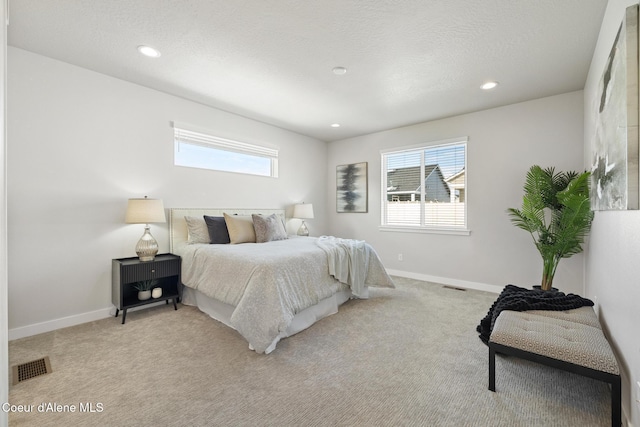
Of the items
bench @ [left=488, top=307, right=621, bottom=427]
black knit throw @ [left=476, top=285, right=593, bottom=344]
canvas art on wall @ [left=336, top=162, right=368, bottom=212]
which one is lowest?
bench @ [left=488, top=307, right=621, bottom=427]

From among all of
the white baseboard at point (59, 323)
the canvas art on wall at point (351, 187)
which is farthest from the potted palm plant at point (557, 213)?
the white baseboard at point (59, 323)

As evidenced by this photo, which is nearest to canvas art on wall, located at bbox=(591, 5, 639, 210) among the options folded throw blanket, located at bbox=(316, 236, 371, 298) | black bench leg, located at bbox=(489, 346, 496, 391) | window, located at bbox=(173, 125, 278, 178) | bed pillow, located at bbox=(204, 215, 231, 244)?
black bench leg, located at bbox=(489, 346, 496, 391)

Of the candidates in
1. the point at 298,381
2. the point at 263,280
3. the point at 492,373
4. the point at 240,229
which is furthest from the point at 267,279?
the point at 492,373

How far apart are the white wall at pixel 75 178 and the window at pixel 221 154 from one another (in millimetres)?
156

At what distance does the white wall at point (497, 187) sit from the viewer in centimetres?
341

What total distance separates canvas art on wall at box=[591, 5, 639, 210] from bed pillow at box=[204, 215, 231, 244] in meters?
3.46

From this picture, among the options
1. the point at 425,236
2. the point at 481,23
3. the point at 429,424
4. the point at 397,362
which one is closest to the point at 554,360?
the point at 429,424

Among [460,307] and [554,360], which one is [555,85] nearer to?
[460,307]

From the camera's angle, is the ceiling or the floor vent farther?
the ceiling

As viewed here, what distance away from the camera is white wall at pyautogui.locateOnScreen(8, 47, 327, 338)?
2.52 metres

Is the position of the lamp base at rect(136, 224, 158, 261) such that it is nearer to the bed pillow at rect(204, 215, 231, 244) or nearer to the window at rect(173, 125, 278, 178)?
the bed pillow at rect(204, 215, 231, 244)

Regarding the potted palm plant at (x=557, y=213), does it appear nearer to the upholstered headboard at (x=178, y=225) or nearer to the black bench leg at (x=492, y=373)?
the black bench leg at (x=492, y=373)

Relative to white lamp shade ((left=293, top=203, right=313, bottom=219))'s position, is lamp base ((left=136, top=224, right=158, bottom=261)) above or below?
below

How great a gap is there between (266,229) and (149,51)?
2231mm
